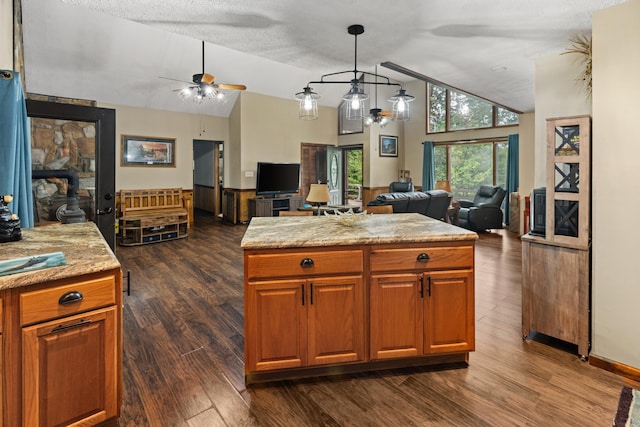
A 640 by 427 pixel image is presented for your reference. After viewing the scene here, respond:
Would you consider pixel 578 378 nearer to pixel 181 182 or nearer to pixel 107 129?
pixel 107 129

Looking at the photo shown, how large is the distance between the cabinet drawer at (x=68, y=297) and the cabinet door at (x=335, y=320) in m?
0.99

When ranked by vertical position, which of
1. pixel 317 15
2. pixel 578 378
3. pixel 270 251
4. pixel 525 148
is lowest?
pixel 578 378

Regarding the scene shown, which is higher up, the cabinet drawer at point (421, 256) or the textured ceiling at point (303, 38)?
the textured ceiling at point (303, 38)

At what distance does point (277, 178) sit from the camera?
28.7 ft

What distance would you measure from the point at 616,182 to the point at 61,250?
3084mm

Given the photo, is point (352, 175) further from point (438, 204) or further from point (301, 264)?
point (301, 264)

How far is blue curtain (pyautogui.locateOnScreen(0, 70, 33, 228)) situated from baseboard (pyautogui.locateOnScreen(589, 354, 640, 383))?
148 inches

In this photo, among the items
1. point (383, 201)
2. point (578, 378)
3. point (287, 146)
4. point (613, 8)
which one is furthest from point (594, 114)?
point (287, 146)

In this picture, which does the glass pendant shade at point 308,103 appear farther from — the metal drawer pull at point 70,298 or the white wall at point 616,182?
the metal drawer pull at point 70,298

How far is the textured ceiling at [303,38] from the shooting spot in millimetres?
2629

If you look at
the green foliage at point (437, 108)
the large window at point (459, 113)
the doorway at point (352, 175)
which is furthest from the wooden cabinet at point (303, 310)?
the green foliage at point (437, 108)

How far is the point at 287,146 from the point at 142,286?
597 cm

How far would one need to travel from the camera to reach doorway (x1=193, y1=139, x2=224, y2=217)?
31.3ft

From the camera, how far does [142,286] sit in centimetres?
392
